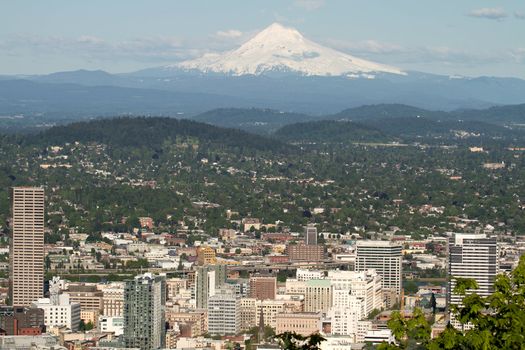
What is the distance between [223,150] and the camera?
120125 mm

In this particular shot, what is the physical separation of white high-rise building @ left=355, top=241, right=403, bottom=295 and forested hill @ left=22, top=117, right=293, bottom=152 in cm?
6515

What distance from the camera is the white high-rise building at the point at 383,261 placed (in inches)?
2067

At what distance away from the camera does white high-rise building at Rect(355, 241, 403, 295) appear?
52500mm

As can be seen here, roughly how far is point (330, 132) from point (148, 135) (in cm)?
2540

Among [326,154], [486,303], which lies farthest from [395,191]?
[486,303]

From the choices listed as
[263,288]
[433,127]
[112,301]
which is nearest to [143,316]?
[112,301]

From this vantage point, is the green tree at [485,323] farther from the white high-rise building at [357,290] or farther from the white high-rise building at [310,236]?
the white high-rise building at [310,236]

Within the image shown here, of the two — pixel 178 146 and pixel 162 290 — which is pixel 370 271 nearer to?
pixel 162 290

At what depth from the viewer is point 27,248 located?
4944 cm

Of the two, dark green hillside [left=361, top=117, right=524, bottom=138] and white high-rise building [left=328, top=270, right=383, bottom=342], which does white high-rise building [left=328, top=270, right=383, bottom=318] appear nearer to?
white high-rise building [left=328, top=270, right=383, bottom=342]

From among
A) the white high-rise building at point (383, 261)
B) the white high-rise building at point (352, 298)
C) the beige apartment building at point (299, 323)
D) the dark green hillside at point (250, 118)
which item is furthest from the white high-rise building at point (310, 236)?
the dark green hillside at point (250, 118)

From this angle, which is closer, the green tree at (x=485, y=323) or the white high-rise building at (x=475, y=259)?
the green tree at (x=485, y=323)

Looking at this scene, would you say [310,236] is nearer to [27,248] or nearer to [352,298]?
[27,248]

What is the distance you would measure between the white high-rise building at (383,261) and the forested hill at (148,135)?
6515 cm
